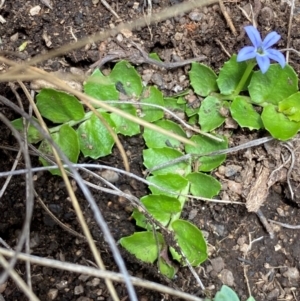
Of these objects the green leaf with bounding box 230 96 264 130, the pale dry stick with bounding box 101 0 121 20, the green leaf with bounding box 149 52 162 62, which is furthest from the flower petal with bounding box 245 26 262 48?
the pale dry stick with bounding box 101 0 121 20

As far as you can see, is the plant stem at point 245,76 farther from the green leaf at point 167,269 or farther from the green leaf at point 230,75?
the green leaf at point 167,269

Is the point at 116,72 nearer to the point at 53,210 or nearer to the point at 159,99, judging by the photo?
the point at 159,99

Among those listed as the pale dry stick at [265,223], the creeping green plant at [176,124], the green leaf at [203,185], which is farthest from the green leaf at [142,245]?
the pale dry stick at [265,223]

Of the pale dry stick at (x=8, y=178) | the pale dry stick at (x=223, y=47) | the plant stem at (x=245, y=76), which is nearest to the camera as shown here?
the pale dry stick at (x=8, y=178)

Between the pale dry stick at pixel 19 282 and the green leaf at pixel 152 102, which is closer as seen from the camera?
the pale dry stick at pixel 19 282

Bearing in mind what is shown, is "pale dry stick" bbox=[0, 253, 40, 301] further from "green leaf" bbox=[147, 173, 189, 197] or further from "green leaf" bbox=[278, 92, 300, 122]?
"green leaf" bbox=[278, 92, 300, 122]

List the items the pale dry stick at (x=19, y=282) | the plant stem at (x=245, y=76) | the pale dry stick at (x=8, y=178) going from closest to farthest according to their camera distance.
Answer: the pale dry stick at (x=19, y=282) → the pale dry stick at (x=8, y=178) → the plant stem at (x=245, y=76)
